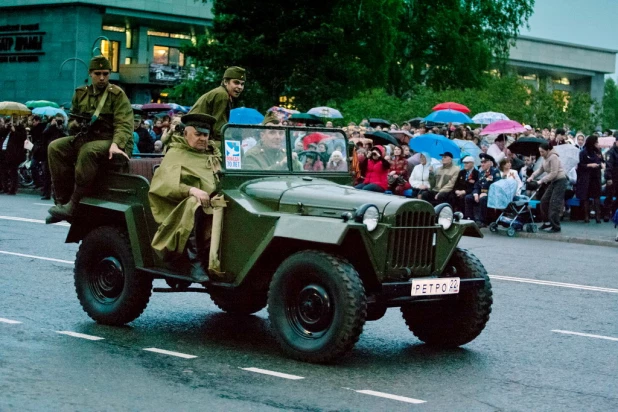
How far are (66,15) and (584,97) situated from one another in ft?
109

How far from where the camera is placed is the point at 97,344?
909 cm

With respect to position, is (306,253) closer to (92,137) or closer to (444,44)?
(92,137)

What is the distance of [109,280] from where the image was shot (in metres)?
10.2

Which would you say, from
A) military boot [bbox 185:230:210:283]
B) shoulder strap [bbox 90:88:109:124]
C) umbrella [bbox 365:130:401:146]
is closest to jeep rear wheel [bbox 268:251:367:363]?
military boot [bbox 185:230:210:283]

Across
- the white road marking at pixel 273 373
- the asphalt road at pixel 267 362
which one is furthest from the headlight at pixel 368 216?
the white road marking at pixel 273 373

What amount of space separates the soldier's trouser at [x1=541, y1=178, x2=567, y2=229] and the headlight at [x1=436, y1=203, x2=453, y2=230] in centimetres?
1416

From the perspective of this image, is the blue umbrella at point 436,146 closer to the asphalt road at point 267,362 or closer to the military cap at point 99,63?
the asphalt road at point 267,362

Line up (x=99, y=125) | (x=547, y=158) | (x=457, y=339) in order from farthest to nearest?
1. (x=547, y=158)
2. (x=99, y=125)
3. (x=457, y=339)

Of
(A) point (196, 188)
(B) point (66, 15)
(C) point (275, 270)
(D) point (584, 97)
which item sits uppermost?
(B) point (66, 15)

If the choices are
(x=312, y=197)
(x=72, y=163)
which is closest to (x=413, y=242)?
(x=312, y=197)

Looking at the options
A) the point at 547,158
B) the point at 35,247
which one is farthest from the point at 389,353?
the point at 547,158

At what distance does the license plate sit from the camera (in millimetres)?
8648

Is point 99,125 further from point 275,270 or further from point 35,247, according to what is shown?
point 35,247

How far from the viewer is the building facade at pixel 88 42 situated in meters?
69.1
